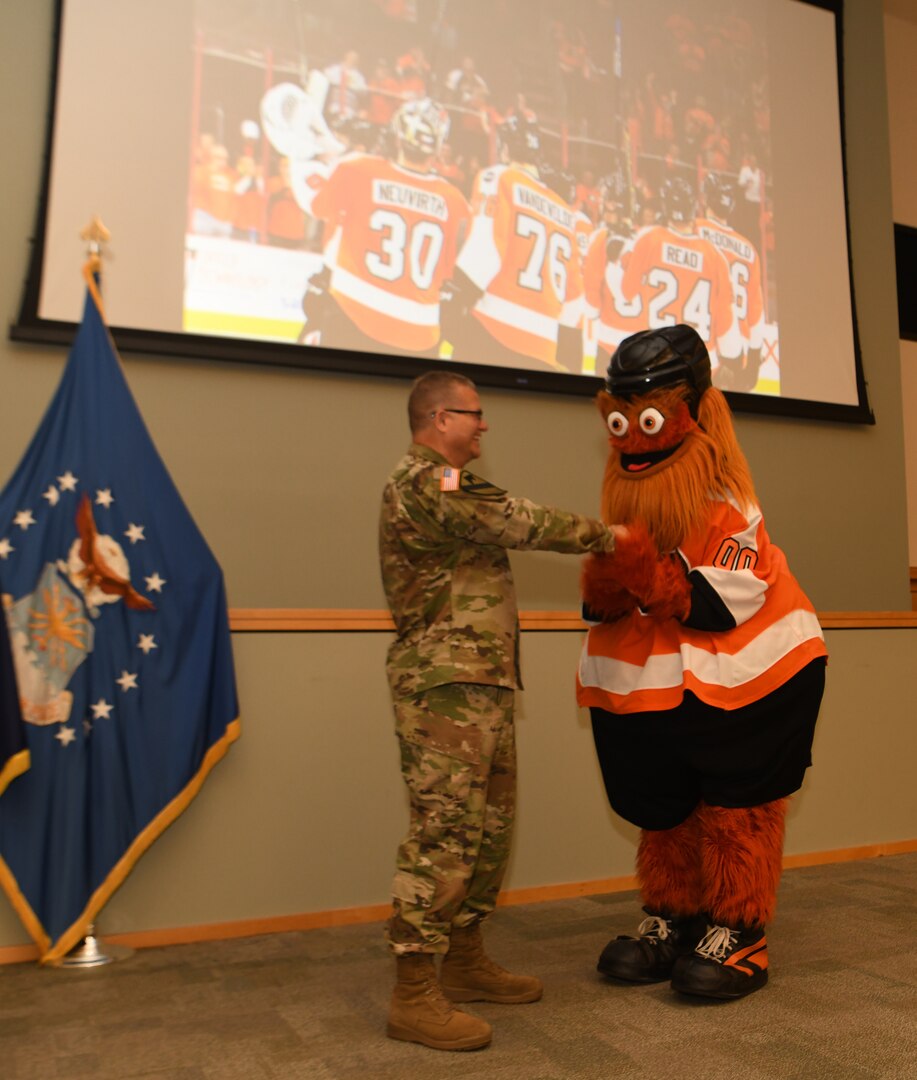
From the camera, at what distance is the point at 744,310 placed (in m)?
4.28

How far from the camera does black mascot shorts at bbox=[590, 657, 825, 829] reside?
227 cm

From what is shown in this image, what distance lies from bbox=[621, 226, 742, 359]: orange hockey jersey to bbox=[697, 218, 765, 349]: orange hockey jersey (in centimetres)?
3

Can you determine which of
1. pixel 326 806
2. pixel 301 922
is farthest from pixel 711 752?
pixel 301 922

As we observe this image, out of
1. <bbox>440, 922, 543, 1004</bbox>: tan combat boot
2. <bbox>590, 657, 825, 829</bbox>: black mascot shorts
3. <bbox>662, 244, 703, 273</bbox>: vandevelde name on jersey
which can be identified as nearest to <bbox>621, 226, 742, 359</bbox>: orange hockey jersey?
<bbox>662, 244, 703, 273</bbox>: vandevelde name on jersey

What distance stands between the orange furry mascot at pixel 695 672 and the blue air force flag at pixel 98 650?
1089mm

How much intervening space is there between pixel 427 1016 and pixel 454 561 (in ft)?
2.92

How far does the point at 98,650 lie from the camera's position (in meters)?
2.65

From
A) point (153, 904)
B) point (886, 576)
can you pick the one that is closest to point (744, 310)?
point (886, 576)

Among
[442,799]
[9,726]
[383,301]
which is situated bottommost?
[442,799]

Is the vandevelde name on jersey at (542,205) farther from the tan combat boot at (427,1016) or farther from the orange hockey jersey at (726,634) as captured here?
the tan combat boot at (427,1016)

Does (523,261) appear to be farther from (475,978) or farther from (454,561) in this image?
(475,978)

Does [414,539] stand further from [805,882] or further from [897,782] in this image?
[897,782]

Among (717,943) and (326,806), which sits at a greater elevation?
(326,806)

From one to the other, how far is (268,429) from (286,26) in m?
1.40
